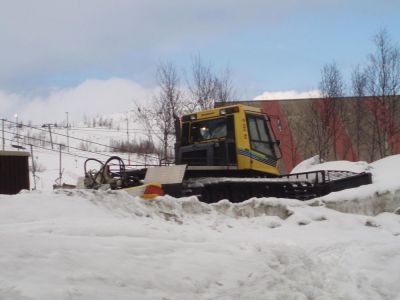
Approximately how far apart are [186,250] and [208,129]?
8203 millimetres

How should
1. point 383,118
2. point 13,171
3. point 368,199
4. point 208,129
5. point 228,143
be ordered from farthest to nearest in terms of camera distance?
point 383,118 → point 13,171 → point 208,129 → point 228,143 → point 368,199

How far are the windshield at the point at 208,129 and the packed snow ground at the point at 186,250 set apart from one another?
3.57 meters

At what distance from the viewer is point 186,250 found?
23.1 feet

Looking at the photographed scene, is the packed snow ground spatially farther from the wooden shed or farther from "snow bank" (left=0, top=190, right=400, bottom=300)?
the wooden shed

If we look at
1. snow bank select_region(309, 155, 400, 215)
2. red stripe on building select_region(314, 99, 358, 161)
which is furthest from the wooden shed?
red stripe on building select_region(314, 99, 358, 161)

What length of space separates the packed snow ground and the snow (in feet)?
0.05

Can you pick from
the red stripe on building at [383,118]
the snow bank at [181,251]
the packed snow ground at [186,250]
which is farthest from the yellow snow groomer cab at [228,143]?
the red stripe on building at [383,118]

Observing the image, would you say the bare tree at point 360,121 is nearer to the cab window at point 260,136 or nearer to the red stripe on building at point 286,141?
the red stripe on building at point 286,141

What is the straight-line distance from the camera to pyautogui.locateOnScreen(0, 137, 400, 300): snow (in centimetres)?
531

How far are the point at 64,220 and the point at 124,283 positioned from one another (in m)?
2.30

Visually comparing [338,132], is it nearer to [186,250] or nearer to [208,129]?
[208,129]

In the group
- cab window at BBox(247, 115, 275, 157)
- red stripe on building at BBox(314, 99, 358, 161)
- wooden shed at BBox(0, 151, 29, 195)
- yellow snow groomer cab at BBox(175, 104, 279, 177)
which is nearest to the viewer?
yellow snow groomer cab at BBox(175, 104, 279, 177)

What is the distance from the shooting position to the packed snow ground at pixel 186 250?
5.31 meters

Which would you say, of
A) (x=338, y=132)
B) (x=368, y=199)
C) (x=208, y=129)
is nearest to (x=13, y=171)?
(x=208, y=129)
